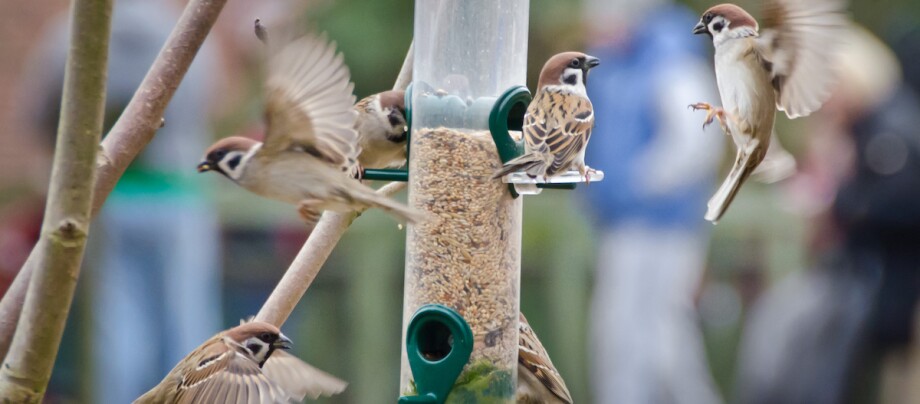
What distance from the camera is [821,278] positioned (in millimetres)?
6766

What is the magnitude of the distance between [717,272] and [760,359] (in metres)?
1.24

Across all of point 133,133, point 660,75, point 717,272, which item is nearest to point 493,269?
point 133,133

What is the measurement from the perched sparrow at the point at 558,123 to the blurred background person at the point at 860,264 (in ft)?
11.1

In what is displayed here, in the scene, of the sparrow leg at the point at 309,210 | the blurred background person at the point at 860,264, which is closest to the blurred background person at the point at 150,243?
the blurred background person at the point at 860,264

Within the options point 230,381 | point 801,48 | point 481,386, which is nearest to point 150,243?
point 230,381

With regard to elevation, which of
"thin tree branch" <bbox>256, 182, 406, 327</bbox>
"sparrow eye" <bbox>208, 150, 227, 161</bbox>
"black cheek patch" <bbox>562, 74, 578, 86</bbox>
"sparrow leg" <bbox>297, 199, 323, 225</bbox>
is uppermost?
"black cheek patch" <bbox>562, 74, 578, 86</bbox>

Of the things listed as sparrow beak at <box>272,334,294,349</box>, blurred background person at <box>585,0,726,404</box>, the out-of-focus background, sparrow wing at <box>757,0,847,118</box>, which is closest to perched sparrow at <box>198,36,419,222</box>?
sparrow beak at <box>272,334,294,349</box>

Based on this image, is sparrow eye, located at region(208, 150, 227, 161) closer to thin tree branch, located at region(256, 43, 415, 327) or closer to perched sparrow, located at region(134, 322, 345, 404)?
thin tree branch, located at region(256, 43, 415, 327)

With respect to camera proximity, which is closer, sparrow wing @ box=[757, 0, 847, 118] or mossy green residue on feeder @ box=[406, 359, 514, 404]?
sparrow wing @ box=[757, 0, 847, 118]

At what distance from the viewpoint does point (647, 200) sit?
7445mm

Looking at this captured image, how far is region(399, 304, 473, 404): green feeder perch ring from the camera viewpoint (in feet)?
9.09

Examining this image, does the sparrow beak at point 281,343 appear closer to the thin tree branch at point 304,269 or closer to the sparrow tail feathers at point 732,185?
the thin tree branch at point 304,269

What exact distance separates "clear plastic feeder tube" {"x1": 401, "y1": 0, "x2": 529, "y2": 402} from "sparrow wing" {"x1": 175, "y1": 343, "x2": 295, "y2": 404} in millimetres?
348

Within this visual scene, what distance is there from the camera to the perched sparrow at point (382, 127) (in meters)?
2.97
